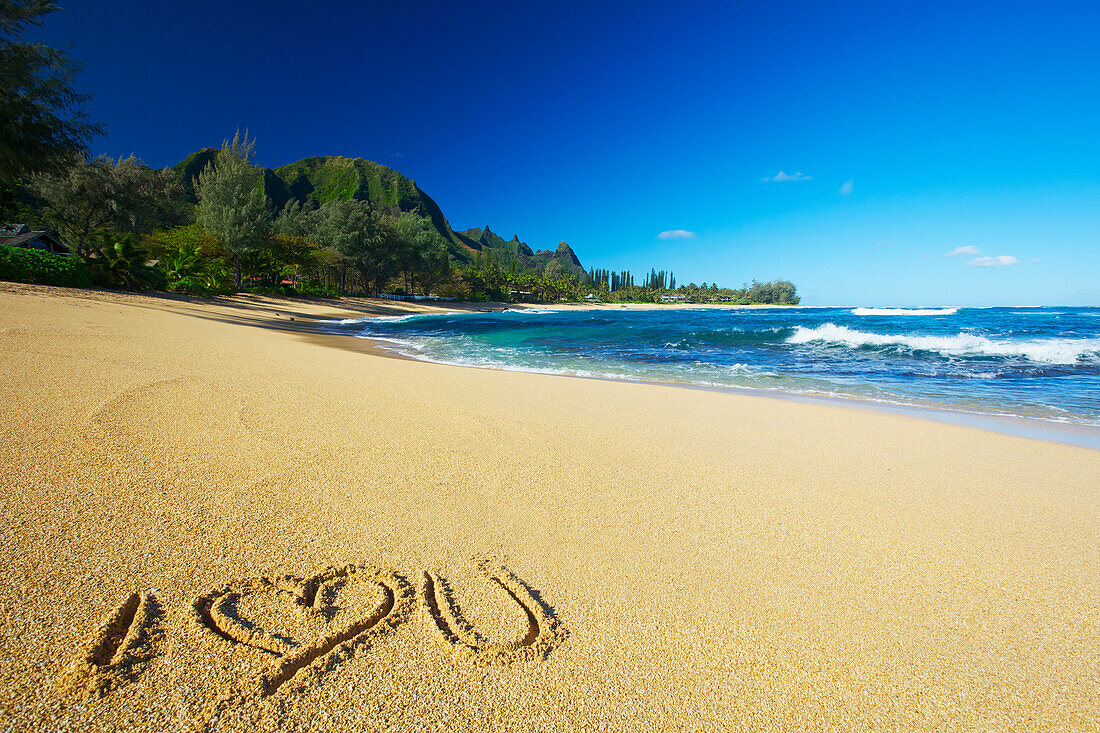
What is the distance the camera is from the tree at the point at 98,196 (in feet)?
89.4

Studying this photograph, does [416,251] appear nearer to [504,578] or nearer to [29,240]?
[29,240]

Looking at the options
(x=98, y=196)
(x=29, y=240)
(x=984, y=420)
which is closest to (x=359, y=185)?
(x=29, y=240)

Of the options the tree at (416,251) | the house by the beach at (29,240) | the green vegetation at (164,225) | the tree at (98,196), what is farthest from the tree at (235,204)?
the tree at (416,251)

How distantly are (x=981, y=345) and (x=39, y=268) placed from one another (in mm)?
35374

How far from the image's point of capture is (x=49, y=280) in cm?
1553

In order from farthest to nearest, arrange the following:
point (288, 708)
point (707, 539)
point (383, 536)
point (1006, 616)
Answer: point (707, 539)
point (383, 536)
point (1006, 616)
point (288, 708)

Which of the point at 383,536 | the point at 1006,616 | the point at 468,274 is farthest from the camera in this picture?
the point at 468,274

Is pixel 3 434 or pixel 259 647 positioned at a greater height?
pixel 3 434

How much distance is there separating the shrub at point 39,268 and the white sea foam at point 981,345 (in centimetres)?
2996

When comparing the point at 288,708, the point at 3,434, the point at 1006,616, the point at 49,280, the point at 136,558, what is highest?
the point at 49,280

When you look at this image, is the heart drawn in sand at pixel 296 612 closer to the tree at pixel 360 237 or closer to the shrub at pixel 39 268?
the shrub at pixel 39 268

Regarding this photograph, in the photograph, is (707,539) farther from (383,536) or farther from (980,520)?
(980,520)

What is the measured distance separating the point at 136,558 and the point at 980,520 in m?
4.38

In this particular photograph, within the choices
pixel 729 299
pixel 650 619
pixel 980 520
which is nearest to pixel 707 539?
pixel 650 619
